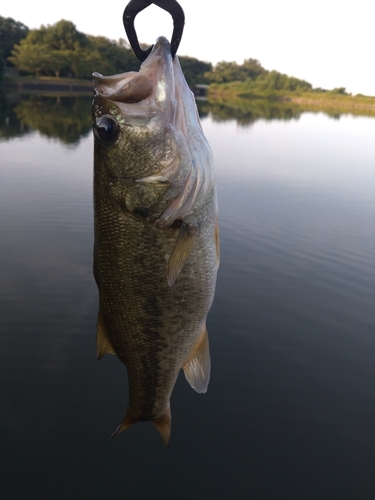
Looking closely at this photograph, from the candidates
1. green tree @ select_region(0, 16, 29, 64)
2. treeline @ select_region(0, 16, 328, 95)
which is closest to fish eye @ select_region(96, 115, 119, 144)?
treeline @ select_region(0, 16, 328, 95)

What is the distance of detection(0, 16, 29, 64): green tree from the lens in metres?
83.7

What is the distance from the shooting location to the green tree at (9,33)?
8369 centimetres

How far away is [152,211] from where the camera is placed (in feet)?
6.19

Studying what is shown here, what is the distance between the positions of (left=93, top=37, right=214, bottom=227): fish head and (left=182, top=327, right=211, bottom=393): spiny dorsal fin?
0.76m

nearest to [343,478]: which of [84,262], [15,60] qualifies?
[84,262]

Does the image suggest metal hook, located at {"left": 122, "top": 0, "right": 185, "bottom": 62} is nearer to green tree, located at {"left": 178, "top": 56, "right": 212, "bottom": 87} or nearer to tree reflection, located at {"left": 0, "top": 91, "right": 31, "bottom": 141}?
tree reflection, located at {"left": 0, "top": 91, "right": 31, "bottom": 141}

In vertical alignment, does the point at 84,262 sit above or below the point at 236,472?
above

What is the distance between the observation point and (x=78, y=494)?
393 centimetres

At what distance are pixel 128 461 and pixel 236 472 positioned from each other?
1.10m

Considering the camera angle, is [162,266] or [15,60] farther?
[15,60]

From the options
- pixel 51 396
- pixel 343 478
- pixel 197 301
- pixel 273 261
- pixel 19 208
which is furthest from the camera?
pixel 19 208

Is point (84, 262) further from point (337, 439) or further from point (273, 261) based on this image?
point (337, 439)

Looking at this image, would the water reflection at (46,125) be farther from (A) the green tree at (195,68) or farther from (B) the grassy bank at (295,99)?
(A) the green tree at (195,68)

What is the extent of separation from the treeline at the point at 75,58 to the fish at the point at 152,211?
244ft
